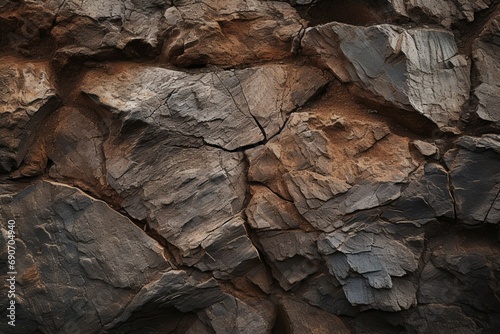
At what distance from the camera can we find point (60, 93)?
4102 millimetres

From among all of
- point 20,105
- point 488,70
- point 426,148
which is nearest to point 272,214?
point 426,148

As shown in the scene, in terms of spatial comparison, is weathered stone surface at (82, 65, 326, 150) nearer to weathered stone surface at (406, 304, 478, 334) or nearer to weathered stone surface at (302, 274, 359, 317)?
weathered stone surface at (302, 274, 359, 317)

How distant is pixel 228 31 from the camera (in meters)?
4.27

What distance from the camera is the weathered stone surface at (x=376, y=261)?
3579mm

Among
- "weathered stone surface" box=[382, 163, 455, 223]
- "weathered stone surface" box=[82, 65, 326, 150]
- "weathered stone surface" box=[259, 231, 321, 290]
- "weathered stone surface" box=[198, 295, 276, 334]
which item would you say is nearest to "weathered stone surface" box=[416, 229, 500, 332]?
"weathered stone surface" box=[382, 163, 455, 223]

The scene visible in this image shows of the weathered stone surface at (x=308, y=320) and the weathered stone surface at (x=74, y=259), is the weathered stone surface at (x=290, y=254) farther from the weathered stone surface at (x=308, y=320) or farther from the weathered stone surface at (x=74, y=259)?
the weathered stone surface at (x=74, y=259)

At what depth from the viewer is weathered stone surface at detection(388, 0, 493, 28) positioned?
13.4 ft

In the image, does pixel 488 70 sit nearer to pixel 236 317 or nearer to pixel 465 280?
pixel 465 280

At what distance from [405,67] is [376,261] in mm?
1452

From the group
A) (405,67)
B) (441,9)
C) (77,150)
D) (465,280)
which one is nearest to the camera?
(465,280)

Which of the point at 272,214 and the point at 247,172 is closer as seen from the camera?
the point at 272,214

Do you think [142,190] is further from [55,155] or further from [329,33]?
[329,33]

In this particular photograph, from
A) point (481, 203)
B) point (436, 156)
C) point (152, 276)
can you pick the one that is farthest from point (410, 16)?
point (152, 276)

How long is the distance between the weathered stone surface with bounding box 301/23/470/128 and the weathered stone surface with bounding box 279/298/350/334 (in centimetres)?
162
